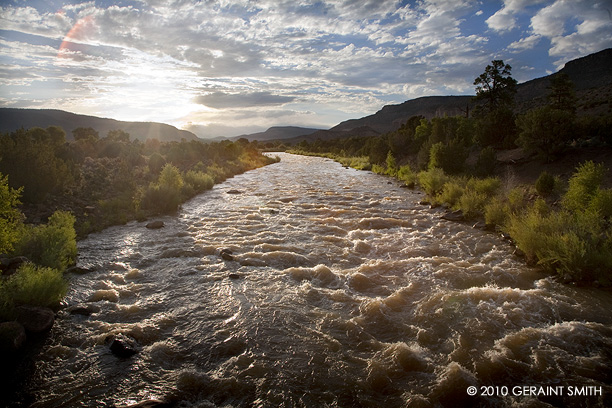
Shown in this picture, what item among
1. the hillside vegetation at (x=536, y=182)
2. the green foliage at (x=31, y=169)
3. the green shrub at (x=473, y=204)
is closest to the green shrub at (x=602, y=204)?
the hillside vegetation at (x=536, y=182)

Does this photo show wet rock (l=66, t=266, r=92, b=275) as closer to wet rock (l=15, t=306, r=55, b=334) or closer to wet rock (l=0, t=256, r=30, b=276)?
wet rock (l=0, t=256, r=30, b=276)

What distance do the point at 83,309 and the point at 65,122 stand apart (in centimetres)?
11132

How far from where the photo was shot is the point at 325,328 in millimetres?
5992

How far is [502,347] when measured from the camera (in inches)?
209

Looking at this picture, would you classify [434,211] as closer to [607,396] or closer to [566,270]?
[566,270]

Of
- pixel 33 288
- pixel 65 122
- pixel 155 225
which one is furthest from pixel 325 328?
pixel 65 122

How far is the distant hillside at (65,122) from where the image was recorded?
80938 mm

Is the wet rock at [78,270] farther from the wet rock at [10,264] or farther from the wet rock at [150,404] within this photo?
the wet rock at [150,404]

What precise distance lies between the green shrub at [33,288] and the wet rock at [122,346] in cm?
178

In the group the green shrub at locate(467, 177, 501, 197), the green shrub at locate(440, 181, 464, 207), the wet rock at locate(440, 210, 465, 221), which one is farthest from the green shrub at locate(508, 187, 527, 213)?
the green shrub at locate(440, 181, 464, 207)

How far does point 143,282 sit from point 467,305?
23.3 ft

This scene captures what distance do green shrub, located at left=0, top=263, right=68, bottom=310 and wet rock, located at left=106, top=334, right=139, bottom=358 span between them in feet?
5.83

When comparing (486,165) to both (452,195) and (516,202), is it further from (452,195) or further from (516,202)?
(516,202)

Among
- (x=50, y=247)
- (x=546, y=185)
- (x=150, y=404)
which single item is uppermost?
(x=546, y=185)
